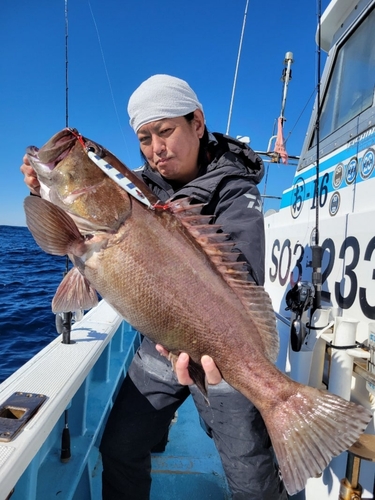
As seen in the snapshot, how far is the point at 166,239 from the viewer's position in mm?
1812

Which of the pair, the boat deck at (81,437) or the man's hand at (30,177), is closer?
the boat deck at (81,437)

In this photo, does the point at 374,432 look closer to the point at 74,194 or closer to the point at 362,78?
the point at 74,194

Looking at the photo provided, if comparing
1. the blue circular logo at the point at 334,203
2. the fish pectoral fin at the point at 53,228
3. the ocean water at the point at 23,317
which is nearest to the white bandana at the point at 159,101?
the fish pectoral fin at the point at 53,228

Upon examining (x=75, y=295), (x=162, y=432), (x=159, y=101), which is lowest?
(x=162, y=432)

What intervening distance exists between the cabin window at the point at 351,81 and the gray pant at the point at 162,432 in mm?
2802

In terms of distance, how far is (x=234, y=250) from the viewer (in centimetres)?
193

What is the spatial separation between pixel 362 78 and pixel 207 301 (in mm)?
3082

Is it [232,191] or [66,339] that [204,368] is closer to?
[232,191]

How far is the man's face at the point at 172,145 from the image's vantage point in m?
2.24

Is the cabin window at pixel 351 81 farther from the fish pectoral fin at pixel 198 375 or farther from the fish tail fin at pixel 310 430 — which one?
the fish pectoral fin at pixel 198 375

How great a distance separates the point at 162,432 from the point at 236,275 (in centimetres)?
130

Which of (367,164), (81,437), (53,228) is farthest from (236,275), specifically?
(81,437)

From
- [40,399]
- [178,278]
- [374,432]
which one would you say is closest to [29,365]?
[40,399]

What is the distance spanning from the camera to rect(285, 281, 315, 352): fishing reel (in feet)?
7.88
